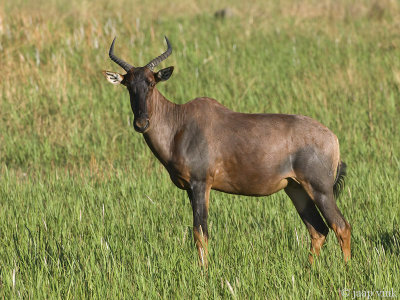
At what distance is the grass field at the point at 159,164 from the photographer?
6.43m

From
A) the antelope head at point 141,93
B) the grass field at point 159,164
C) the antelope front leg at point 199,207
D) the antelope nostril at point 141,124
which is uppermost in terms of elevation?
the antelope head at point 141,93

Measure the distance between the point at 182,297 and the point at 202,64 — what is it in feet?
30.9

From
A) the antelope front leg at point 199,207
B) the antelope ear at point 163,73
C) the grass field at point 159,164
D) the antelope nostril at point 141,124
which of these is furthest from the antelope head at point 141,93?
the grass field at point 159,164

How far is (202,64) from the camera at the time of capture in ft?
48.9

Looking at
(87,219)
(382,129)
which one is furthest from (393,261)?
(382,129)

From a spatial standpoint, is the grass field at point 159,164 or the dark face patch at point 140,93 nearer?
the grass field at point 159,164

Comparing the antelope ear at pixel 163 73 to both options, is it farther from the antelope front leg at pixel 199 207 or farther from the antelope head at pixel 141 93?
the antelope front leg at pixel 199 207

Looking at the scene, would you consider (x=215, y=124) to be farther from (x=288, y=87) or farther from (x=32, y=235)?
(x=288, y=87)

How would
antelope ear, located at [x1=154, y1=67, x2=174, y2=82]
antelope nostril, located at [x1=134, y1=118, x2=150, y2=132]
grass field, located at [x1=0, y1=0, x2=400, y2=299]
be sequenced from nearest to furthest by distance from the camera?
grass field, located at [x1=0, y1=0, x2=400, y2=299] → antelope nostril, located at [x1=134, y1=118, x2=150, y2=132] → antelope ear, located at [x1=154, y1=67, x2=174, y2=82]

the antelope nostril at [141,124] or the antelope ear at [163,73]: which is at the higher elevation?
the antelope ear at [163,73]

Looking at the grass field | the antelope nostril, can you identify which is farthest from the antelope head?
the grass field

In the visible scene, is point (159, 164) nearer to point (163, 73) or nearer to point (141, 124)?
point (163, 73)

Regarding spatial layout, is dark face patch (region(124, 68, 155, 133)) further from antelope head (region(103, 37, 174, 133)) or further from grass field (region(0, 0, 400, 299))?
grass field (region(0, 0, 400, 299))

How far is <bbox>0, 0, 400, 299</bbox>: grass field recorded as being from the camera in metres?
6.43
